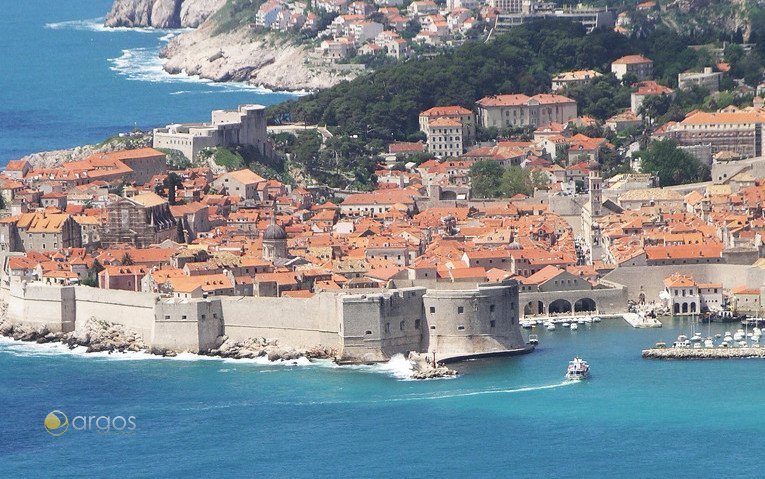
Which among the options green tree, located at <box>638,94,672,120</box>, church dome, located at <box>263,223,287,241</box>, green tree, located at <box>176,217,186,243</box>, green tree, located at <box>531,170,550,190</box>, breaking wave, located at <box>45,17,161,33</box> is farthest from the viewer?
breaking wave, located at <box>45,17,161,33</box>

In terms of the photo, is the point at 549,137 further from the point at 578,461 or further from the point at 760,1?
the point at 578,461

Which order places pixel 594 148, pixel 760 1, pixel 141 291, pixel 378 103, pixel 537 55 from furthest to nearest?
1. pixel 760 1
2. pixel 537 55
3. pixel 378 103
4. pixel 594 148
5. pixel 141 291

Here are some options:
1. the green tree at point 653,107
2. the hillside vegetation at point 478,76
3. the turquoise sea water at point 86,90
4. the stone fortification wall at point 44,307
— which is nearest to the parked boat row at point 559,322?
the stone fortification wall at point 44,307

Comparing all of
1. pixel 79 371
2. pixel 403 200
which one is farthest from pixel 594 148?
pixel 79 371

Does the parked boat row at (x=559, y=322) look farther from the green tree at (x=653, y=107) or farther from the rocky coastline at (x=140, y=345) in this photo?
the green tree at (x=653, y=107)

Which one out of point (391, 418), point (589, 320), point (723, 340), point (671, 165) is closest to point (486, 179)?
point (671, 165)

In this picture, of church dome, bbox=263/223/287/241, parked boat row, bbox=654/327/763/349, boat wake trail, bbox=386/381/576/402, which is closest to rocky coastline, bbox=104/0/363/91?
church dome, bbox=263/223/287/241

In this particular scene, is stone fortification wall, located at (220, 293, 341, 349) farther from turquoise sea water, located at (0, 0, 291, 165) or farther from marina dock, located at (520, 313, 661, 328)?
turquoise sea water, located at (0, 0, 291, 165)

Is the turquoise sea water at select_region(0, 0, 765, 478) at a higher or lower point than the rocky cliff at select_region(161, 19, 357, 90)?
lower
